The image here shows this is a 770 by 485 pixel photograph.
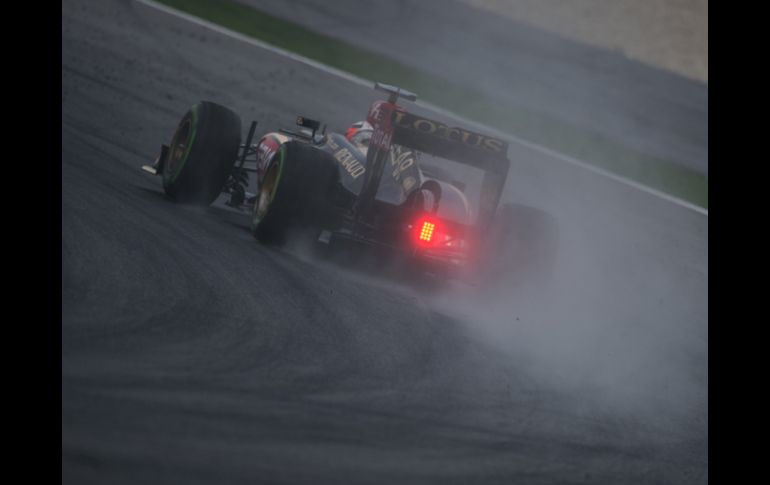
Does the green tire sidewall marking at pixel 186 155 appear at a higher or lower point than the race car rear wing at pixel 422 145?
lower

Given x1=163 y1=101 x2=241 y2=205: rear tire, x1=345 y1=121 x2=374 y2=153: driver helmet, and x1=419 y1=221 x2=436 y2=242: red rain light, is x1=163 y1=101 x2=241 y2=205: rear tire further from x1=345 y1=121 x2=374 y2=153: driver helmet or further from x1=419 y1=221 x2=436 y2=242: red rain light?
x1=419 y1=221 x2=436 y2=242: red rain light

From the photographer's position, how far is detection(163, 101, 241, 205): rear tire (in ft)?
32.2

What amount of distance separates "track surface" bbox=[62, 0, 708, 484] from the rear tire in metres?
0.25

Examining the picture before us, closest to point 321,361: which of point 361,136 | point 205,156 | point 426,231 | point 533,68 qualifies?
point 426,231

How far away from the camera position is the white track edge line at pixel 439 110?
1631cm

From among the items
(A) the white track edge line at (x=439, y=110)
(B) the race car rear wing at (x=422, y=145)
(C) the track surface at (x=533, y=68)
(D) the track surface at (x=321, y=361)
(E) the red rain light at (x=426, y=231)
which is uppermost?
(C) the track surface at (x=533, y=68)

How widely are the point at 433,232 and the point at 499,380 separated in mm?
1949

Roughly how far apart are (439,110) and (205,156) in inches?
299

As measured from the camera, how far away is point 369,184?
9289 millimetres

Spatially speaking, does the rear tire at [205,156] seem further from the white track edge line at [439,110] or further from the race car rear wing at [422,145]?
the white track edge line at [439,110]

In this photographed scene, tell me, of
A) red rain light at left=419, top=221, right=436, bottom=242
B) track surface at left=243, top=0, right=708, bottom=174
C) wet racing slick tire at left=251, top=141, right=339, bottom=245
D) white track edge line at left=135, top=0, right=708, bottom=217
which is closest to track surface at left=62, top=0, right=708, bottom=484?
wet racing slick tire at left=251, top=141, right=339, bottom=245

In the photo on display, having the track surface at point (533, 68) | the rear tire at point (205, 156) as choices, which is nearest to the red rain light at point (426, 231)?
the rear tire at point (205, 156)

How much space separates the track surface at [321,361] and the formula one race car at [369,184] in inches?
11.4

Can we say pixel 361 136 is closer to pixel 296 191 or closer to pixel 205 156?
pixel 205 156
